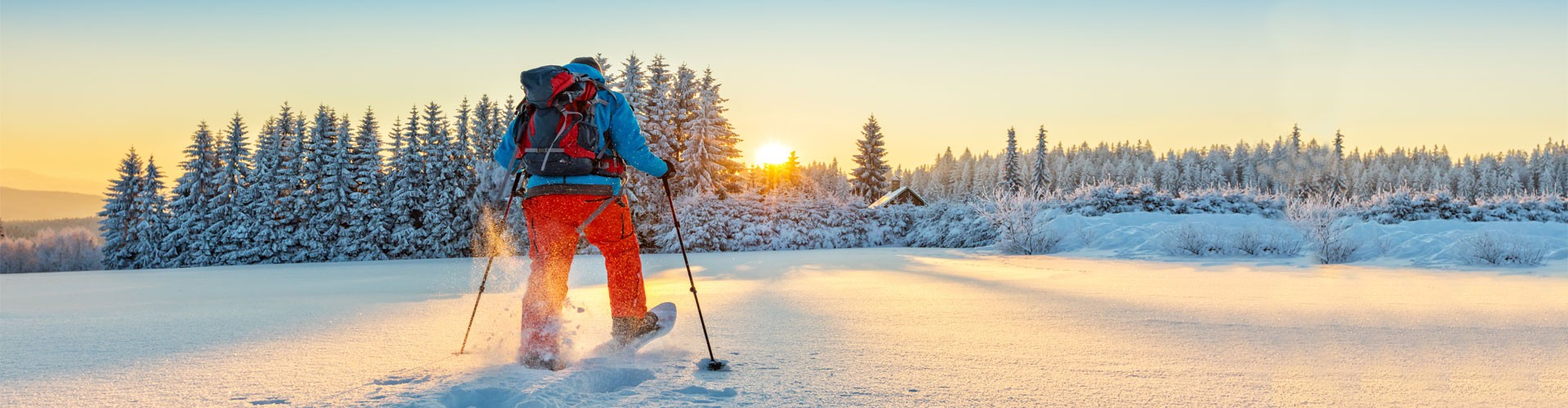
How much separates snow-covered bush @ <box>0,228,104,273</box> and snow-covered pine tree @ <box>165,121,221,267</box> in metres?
5.21

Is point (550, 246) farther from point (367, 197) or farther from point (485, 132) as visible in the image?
point (485, 132)

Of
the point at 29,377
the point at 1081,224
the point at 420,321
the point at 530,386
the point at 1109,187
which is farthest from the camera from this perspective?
the point at 1109,187

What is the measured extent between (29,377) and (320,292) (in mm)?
5669

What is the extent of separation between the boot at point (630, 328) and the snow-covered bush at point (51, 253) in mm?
40392

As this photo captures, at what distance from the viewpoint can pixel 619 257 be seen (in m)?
3.84

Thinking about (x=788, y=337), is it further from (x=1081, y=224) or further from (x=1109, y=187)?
(x=1109, y=187)

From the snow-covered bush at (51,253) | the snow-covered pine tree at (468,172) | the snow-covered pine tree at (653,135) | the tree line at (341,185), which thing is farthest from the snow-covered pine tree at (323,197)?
the snow-covered pine tree at (653,135)

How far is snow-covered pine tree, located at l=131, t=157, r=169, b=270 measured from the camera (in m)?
30.7

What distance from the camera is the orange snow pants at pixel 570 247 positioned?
3637mm

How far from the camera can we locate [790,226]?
23250mm

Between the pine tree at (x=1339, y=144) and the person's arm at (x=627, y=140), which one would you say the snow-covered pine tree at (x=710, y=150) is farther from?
the pine tree at (x=1339, y=144)

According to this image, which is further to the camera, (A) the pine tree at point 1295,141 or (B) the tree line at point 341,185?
(A) the pine tree at point 1295,141

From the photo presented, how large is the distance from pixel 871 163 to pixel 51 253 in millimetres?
42433

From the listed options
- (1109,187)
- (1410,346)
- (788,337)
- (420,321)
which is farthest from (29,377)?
(1109,187)
